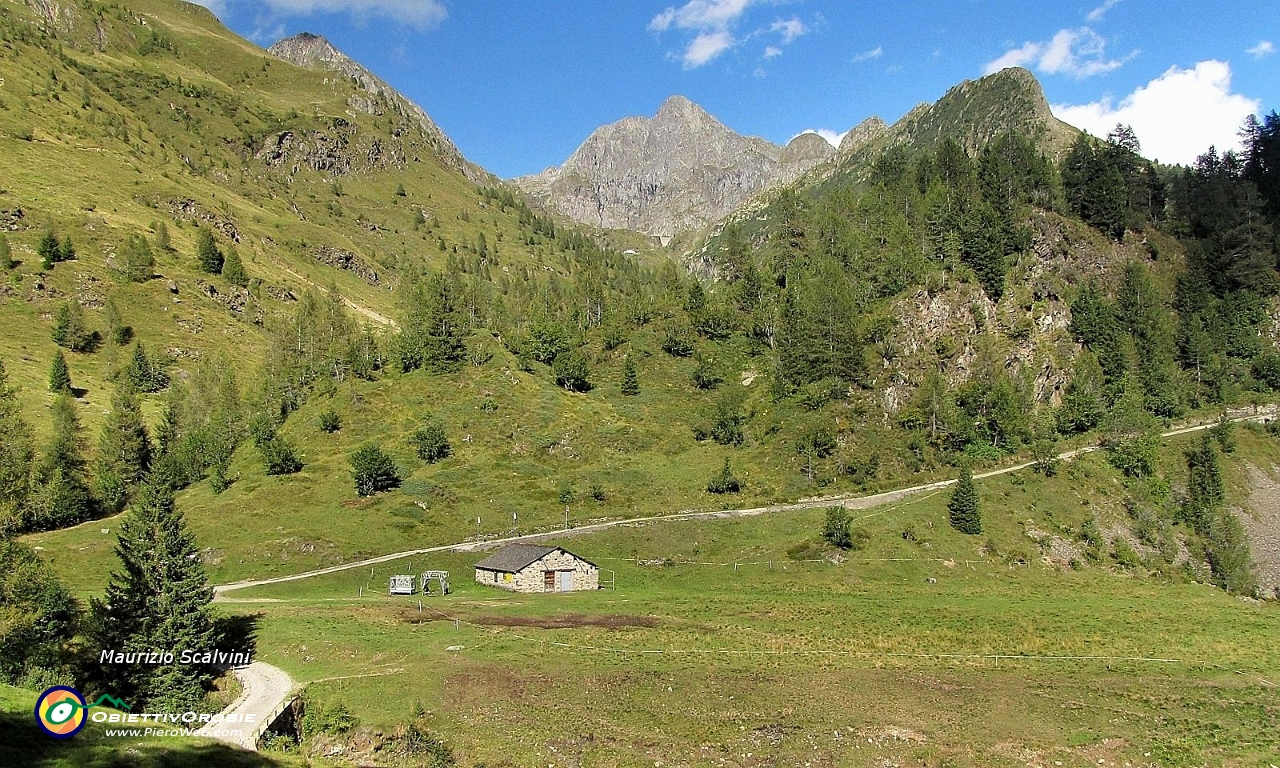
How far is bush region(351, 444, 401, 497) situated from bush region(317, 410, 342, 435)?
22939mm

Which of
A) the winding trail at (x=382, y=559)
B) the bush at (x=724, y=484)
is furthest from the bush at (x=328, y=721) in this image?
the bush at (x=724, y=484)

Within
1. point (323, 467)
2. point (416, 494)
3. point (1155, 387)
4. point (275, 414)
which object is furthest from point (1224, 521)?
point (275, 414)

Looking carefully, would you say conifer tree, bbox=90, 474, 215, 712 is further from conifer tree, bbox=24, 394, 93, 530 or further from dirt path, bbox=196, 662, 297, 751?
conifer tree, bbox=24, 394, 93, 530

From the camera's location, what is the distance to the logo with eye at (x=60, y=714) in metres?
25.0

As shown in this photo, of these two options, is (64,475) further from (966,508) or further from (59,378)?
(966,508)

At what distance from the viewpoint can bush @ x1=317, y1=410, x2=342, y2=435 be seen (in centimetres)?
12594

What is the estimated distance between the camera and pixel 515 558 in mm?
80375

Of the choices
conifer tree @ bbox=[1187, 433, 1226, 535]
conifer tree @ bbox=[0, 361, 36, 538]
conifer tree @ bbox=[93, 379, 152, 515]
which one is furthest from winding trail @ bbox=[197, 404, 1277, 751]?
conifer tree @ bbox=[93, 379, 152, 515]

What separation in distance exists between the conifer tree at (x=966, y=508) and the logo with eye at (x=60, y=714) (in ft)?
302

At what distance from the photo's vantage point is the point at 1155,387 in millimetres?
128875

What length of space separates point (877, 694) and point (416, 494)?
258 feet

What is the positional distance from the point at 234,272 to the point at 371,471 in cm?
12240

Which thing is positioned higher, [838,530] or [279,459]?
[279,459]

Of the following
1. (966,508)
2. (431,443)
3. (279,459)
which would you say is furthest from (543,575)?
(279,459)
